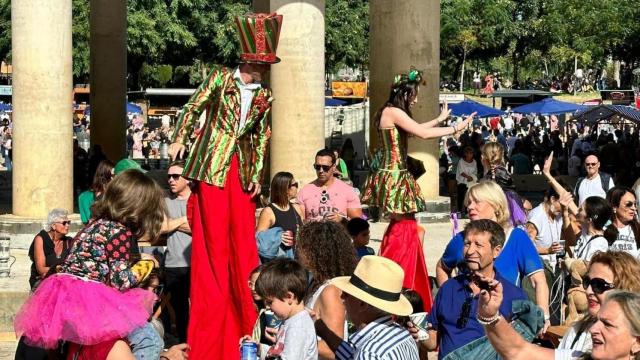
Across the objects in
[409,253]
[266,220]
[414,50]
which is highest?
[414,50]

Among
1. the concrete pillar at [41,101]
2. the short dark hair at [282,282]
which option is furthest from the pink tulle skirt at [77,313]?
the concrete pillar at [41,101]

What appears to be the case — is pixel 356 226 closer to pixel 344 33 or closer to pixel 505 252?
pixel 505 252

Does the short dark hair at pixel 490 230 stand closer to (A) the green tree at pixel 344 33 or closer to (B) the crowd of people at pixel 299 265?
(B) the crowd of people at pixel 299 265

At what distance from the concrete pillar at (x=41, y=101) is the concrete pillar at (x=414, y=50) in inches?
Answer: 211

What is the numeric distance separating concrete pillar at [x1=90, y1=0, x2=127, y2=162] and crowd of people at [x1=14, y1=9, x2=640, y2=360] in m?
11.7

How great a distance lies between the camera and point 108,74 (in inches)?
991

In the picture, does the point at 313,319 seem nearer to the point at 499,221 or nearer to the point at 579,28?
the point at 499,221

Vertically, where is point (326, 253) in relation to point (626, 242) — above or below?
above

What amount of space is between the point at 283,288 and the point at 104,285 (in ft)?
3.20

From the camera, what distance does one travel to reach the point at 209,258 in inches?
390

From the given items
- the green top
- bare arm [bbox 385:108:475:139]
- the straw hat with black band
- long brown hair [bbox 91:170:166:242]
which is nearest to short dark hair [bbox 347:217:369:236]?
the green top

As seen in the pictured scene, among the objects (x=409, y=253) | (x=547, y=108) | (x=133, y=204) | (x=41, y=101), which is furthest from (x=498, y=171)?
(x=547, y=108)

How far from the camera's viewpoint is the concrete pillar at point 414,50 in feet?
70.1

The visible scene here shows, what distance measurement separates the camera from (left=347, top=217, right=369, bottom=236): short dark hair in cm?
1096
